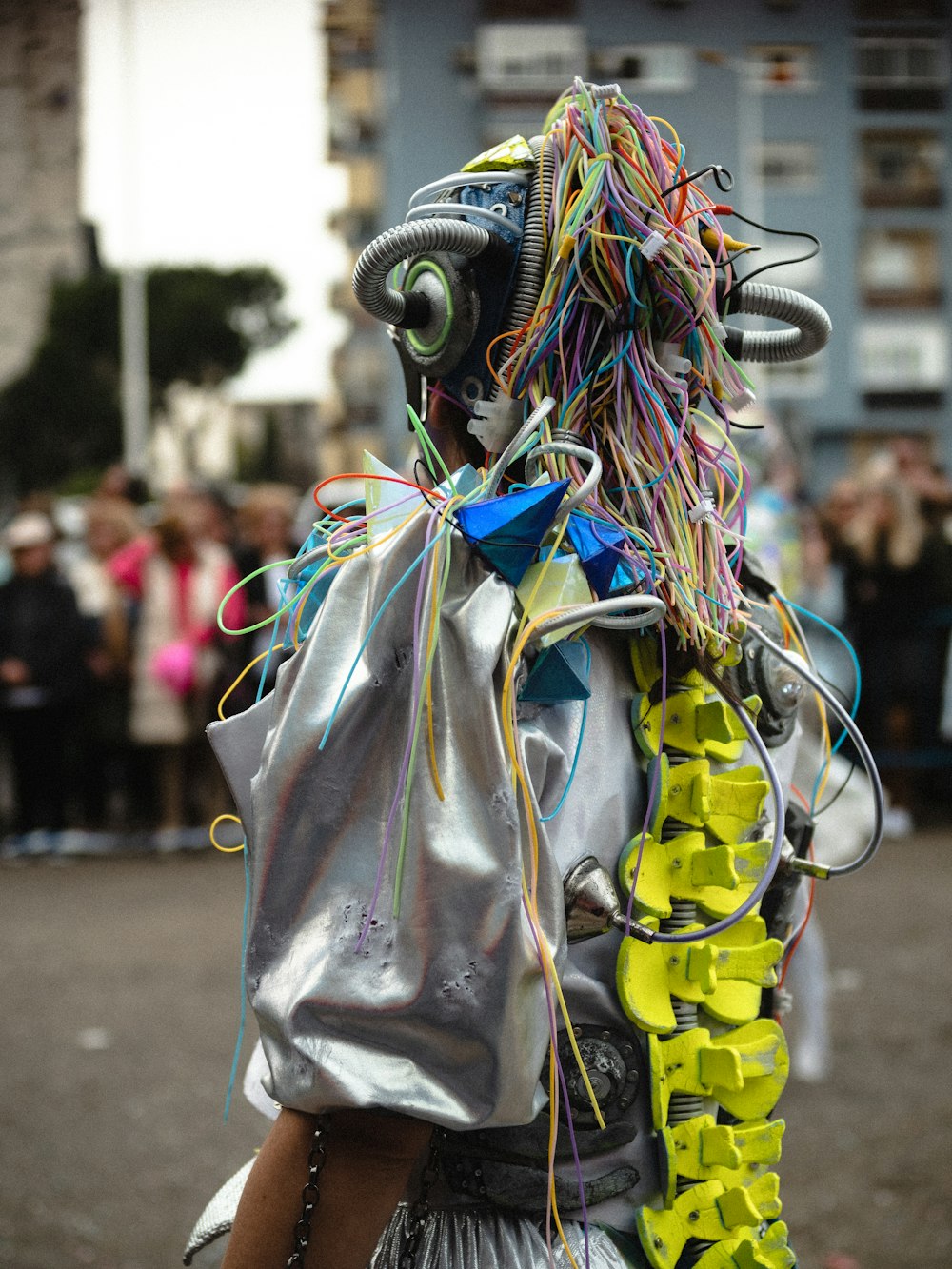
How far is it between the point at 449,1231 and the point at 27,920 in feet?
18.4

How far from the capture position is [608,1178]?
139cm

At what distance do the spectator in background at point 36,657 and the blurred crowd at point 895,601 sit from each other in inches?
151

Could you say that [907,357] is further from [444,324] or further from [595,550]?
[595,550]

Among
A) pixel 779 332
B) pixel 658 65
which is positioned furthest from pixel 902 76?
pixel 779 332

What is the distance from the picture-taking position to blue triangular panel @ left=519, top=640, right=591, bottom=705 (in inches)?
50.1

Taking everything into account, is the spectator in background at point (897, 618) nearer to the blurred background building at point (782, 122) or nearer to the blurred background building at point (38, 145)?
the blurred background building at point (38, 145)

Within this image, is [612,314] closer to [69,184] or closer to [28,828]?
[69,184]

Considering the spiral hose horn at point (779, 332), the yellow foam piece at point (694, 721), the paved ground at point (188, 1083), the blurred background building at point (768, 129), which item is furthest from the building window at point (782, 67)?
the yellow foam piece at point (694, 721)

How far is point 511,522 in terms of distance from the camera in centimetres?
123

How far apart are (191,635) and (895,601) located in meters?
3.88

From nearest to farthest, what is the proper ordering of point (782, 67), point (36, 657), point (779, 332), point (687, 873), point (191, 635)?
1. point (687, 873)
2. point (779, 332)
3. point (191, 635)
4. point (36, 657)
5. point (782, 67)

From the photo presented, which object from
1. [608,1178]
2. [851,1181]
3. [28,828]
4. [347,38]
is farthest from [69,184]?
[347,38]

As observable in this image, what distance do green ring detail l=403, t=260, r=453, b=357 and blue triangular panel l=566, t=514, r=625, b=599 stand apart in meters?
0.24

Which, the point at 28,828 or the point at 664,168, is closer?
the point at 664,168
